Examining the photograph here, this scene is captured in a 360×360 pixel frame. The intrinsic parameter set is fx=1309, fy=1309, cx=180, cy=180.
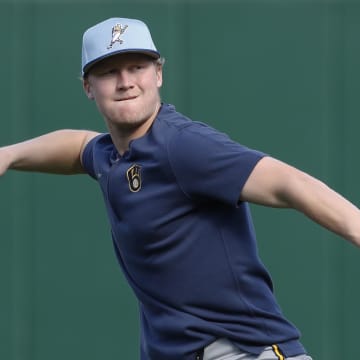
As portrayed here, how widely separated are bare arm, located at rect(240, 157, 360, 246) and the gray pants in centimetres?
48

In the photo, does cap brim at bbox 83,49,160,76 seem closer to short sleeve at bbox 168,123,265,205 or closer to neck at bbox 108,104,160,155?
neck at bbox 108,104,160,155

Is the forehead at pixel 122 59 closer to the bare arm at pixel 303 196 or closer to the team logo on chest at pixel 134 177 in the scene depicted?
the team logo on chest at pixel 134 177

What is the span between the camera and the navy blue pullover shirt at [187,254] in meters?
3.59

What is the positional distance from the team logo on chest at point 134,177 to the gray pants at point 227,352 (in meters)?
0.49

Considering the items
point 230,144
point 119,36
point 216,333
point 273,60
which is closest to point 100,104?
point 119,36

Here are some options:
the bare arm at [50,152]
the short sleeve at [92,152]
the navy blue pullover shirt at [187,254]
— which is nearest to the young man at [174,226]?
the navy blue pullover shirt at [187,254]

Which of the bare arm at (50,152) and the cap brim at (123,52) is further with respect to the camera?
the bare arm at (50,152)

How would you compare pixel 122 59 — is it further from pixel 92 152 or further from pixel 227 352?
pixel 227 352

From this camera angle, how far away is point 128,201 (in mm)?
3682

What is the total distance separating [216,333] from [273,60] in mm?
2249

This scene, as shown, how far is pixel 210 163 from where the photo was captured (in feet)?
11.3

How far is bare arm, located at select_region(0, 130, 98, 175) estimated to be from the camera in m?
4.20

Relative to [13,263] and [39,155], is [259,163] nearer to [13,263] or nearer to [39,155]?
[39,155]

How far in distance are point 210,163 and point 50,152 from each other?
3.01 ft
